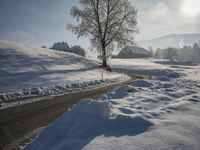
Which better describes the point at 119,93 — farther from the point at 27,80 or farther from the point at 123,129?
the point at 27,80

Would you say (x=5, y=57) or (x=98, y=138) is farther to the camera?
(x=5, y=57)

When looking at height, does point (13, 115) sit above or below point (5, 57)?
below

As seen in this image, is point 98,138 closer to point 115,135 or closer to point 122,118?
point 115,135

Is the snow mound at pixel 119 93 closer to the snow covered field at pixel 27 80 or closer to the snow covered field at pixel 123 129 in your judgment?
the snow covered field at pixel 123 129

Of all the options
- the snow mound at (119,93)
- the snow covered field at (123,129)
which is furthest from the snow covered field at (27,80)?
the snow covered field at (123,129)

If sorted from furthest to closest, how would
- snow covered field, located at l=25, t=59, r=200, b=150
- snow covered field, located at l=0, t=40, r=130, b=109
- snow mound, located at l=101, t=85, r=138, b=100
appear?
snow covered field, located at l=0, t=40, r=130, b=109 → snow mound, located at l=101, t=85, r=138, b=100 → snow covered field, located at l=25, t=59, r=200, b=150

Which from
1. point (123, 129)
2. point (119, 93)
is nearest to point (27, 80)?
point (119, 93)

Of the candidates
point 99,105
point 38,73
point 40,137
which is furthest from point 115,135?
point 38,73

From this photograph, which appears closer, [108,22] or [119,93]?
[119,93]

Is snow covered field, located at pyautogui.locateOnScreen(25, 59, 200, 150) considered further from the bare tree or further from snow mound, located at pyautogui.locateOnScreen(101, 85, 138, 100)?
the bare tree

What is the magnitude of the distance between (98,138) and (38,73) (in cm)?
1662

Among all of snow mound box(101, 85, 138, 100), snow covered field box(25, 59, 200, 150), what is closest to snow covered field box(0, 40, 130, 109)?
snow mound box(101, 85, 138, 100)

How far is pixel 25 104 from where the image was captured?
11.9m

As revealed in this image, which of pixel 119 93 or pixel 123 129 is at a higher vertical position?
pixel 123 129
